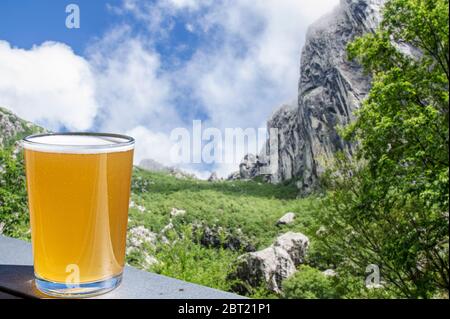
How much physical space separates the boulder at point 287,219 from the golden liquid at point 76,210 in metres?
9.80

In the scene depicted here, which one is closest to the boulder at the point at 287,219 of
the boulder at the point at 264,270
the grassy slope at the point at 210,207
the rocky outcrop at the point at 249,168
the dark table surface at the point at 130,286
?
the grassy slope at the point at 210,207

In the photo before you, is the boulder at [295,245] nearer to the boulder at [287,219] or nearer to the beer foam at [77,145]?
the boulder at [287,219]

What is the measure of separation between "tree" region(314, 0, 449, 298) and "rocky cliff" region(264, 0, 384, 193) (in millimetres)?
6698

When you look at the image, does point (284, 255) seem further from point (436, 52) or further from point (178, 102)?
point (178, 102)

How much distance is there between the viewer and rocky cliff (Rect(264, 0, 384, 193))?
38.7ft

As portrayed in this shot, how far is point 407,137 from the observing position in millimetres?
3432

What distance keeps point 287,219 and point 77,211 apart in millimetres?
9939

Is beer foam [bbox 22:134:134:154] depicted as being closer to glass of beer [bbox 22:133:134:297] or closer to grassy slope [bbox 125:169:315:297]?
glass of beer [bbox 22:133:134:297]

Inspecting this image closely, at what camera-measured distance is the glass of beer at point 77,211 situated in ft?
1.17

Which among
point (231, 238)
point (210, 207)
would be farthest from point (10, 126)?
point (210, 207)

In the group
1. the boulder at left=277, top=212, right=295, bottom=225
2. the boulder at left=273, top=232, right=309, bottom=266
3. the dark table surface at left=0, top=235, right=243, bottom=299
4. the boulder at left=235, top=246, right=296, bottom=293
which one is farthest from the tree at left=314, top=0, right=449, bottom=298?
the boulder at left=277, top=212, right=295, bottom=225

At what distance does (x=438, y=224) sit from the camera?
139 inches

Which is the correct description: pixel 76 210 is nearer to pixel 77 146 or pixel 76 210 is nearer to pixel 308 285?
pixel 77 146

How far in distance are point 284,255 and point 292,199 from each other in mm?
6439
